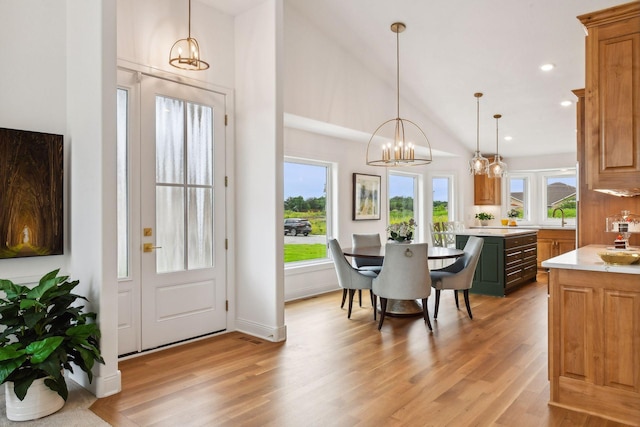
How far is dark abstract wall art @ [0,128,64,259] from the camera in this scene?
9.65 feet

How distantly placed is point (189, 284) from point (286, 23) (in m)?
3.08

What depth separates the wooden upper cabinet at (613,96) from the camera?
8.89 ft

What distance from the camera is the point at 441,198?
8.80 m

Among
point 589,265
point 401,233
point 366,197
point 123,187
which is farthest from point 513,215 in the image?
point 123,187

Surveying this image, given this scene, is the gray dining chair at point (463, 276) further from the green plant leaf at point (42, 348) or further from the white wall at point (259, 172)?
the green plant leaf at point (42, 348)

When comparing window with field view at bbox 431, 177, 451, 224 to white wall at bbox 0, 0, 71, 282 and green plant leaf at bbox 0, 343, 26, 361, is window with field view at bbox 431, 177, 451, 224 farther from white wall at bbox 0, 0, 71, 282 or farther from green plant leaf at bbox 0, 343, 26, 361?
green plant leaf at bbox 0, 343, 26, 361

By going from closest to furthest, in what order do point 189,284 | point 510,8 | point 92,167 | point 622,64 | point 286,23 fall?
point 622,64 → point 92,167 → point 189,284 → point 510,8 → point 286,23

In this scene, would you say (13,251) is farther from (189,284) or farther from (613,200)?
(613,200)

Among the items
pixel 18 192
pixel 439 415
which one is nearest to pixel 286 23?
pixel 18 192

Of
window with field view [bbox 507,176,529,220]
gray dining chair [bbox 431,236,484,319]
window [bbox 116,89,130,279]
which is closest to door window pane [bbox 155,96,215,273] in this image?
window [bbox 116,89,130,279]

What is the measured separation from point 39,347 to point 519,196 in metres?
8.89

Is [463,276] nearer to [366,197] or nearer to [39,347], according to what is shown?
[366,197]

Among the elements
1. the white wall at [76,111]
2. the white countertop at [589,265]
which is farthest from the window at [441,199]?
the white wall at [76,111]

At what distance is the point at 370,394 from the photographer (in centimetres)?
286
